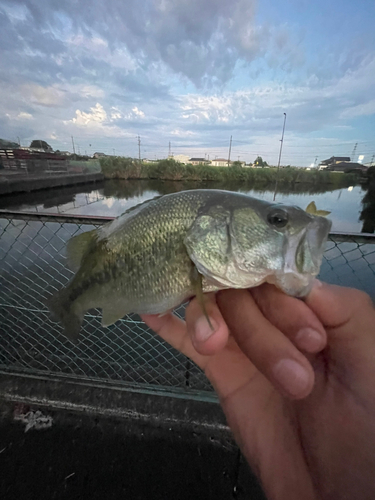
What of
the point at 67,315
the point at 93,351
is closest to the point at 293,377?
the point at 67,315

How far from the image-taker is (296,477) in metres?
1.02

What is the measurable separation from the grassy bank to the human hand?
121 ft

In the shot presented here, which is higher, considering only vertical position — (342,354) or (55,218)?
(55,218)

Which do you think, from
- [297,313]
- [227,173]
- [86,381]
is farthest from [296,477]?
[227,173]

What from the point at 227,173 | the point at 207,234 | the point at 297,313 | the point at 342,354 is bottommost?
the point at 227,173

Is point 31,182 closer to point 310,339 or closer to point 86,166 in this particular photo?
point 86,166

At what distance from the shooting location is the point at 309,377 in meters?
0.81

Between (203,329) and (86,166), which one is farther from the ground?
(203,329)

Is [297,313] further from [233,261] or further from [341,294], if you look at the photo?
[233,261]

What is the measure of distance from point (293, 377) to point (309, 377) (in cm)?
5

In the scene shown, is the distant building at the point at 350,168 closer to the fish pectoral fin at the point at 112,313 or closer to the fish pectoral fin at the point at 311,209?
the fish pectoral fin at the point at 311,209

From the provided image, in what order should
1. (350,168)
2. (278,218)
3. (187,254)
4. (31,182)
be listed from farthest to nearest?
(350,168) → (31,182) → (187,254) → (278,218)

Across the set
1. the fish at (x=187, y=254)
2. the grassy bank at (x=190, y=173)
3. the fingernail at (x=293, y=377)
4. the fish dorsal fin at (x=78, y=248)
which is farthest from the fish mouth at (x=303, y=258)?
the grassy bank at (x=190, y=173)

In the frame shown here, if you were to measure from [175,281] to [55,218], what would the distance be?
132cm
